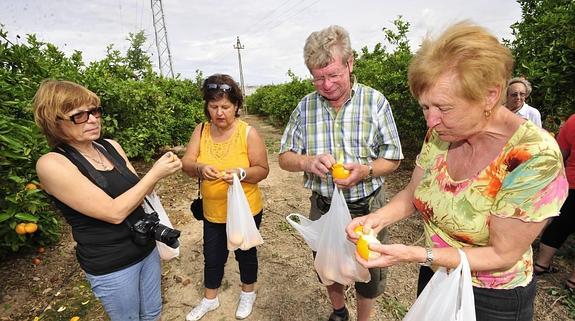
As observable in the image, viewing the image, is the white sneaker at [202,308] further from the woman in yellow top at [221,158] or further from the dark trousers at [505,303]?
the dark trousers at [505,303]

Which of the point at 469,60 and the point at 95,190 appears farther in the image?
the point at 95,190

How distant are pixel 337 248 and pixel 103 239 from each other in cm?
140

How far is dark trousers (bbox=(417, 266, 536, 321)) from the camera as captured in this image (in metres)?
1.31

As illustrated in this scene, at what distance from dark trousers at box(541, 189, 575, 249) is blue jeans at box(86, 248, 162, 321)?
3520mm

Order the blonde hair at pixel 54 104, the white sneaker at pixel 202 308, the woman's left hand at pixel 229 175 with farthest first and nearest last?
the white sneaker at pixel 202 308, the woman's left hand at pixel 229 175, the blonde hair at pixel 54 104

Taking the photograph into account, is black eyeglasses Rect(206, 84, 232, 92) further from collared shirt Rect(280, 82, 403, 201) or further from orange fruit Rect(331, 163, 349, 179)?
orange fruit Rect(331, 163, 349, 179)

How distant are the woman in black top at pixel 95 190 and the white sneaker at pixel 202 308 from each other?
0.81 m

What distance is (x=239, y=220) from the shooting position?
240 centimetres

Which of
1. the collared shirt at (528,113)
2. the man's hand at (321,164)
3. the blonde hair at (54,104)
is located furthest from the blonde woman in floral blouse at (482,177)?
the collared shirt at (528,113)

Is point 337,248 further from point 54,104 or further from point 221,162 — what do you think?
point 54,104

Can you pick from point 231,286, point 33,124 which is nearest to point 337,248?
point 231,286

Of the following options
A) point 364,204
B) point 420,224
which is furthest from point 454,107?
point 420,224

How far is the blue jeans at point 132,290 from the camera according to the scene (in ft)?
6.27

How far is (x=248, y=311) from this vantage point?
2875 mm
